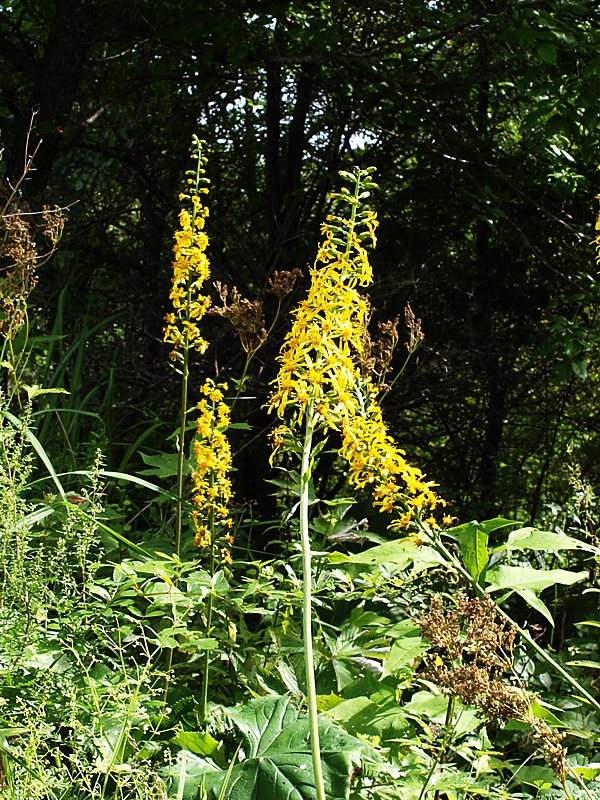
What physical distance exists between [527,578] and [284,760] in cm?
75

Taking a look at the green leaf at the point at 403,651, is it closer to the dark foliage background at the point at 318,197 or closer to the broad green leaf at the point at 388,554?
the broad green leaf at the point at 388,554

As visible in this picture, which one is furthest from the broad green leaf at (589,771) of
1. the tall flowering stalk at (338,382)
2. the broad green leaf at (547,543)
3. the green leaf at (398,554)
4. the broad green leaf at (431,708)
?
the tall flowering stalk at (338,382)

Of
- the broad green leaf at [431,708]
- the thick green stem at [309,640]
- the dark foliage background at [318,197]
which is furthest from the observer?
the dark foliage background at [318,197]

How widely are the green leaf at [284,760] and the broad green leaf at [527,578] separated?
0.53 meters

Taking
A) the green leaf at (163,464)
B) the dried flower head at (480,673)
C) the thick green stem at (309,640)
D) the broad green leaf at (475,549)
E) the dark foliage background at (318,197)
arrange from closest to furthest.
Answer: the thick green stem at (309,640)
the dried flower head at (480,673)
the broad green leaf at (475,549)
the green leaf at (163,464)
the dark foliage background at (318,197)

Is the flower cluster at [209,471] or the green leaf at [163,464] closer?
the flower cluster at [209,471]

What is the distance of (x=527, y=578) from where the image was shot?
86.1 inches

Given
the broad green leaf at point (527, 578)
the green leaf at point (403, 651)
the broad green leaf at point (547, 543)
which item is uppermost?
the broad green leaf at point (547, 543)

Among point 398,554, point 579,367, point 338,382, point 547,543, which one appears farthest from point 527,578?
point 579,367

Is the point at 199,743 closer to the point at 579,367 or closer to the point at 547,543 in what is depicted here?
the point at 547,543

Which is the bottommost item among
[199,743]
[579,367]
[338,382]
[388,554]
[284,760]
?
[199,743]

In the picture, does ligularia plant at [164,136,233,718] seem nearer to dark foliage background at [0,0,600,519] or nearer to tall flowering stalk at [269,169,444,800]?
tall flowering stalk at [269,169,444,800]

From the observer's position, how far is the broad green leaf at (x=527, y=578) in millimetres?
2100

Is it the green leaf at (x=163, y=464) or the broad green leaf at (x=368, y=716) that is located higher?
the green leaf at (x=163, y=464)
